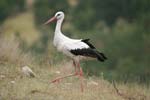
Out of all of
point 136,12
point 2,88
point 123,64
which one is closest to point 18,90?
point 2,88

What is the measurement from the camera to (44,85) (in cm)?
1207

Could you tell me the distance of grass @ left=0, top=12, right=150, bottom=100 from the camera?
11.2 meters

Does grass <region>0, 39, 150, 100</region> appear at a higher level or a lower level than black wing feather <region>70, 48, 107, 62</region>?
lower

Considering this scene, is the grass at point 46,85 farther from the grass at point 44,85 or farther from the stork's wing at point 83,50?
the stork's wing at point 83,50

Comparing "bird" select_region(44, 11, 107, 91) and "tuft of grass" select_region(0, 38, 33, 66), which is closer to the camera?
"bird" select_region(44, 11, 107, 91)

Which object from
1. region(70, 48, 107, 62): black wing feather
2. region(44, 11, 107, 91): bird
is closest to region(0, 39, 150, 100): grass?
region(44, 11, 107, 91): bird

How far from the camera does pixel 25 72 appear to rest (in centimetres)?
1279

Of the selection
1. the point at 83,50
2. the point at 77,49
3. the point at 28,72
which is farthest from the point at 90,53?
the point at 28,72

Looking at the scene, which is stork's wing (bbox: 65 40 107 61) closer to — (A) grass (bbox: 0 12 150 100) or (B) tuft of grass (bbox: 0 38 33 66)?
(A) grass (bbox: 0 12 150 100)

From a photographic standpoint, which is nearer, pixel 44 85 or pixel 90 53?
pixel 44 85

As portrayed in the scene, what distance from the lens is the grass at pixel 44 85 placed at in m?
11.2

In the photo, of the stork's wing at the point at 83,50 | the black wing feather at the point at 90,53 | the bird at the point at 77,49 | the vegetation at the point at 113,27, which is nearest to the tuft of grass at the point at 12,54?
the bird at the point at 77,49

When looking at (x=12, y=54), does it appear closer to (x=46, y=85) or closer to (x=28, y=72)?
(x=28, y=72)

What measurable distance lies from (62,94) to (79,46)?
1288mm
